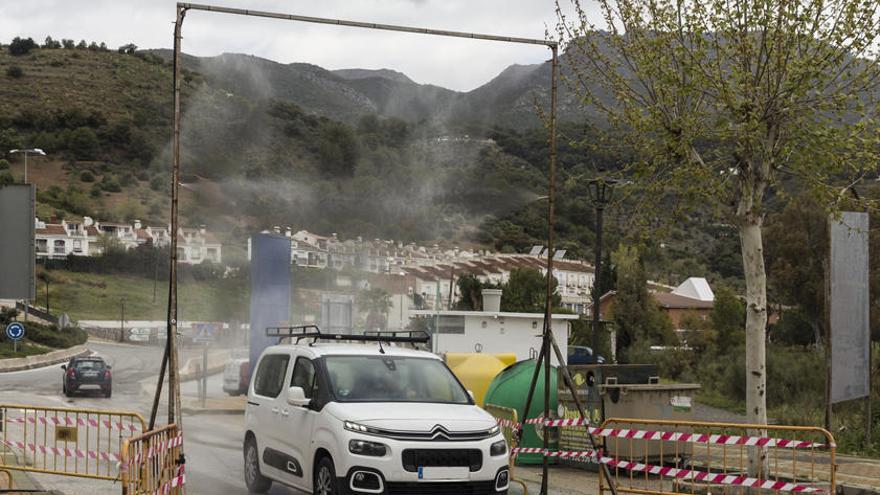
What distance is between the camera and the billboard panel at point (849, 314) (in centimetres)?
1894

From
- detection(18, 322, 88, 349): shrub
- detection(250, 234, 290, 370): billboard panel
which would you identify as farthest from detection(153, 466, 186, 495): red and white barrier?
detection(18, 322, 88, 349): shrub

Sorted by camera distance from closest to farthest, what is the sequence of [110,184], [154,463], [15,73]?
[154,463], [110,184], [15,73]

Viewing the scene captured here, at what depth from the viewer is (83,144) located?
4375 inches

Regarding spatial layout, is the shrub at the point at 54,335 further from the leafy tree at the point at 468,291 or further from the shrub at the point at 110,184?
the leafy tree at the point at 468,291

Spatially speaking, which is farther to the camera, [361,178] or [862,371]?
[361,178]

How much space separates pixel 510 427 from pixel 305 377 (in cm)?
491

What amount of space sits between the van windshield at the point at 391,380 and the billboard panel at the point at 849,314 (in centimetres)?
957

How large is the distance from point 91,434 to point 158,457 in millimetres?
13448

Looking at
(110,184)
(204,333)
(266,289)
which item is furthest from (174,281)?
(110,184)

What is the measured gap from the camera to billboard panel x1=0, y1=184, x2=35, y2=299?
12.6 meters

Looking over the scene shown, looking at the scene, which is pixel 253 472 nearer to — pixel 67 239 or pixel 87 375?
pixel 87 375

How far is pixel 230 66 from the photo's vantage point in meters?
93.8

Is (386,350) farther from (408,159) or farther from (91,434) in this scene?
(408,159)

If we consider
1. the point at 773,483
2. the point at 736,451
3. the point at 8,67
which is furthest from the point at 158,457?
the point at 8,67
